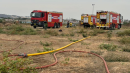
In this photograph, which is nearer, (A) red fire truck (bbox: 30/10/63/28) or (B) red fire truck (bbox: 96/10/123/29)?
(B) red fire truck (bbox: 96/10/123/29)

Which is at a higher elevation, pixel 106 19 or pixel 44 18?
pixel 44 18

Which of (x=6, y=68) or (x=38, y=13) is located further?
(x=38, y=13)

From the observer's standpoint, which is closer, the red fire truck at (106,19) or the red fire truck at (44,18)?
the red fire truck at (106,19)

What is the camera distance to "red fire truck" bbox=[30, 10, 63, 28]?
2279 centimetres

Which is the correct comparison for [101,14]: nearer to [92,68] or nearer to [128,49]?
[128,49]

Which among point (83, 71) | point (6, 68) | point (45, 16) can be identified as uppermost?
point (45, 16)

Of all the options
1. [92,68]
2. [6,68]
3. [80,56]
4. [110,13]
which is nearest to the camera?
[6,68]

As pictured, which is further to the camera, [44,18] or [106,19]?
[44,18]

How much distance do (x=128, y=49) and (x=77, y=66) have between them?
3.67m

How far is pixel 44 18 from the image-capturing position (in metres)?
23.2

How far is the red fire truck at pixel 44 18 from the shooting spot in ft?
74.8

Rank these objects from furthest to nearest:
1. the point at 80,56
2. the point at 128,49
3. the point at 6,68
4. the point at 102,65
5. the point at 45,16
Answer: the point at 45,16 < the point at 128,49 < the point at 80,56 < the point at 102,65 < the point at 6,68

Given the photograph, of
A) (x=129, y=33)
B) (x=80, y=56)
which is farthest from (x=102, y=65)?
(x=129, y=33)

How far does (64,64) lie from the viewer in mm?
4953
